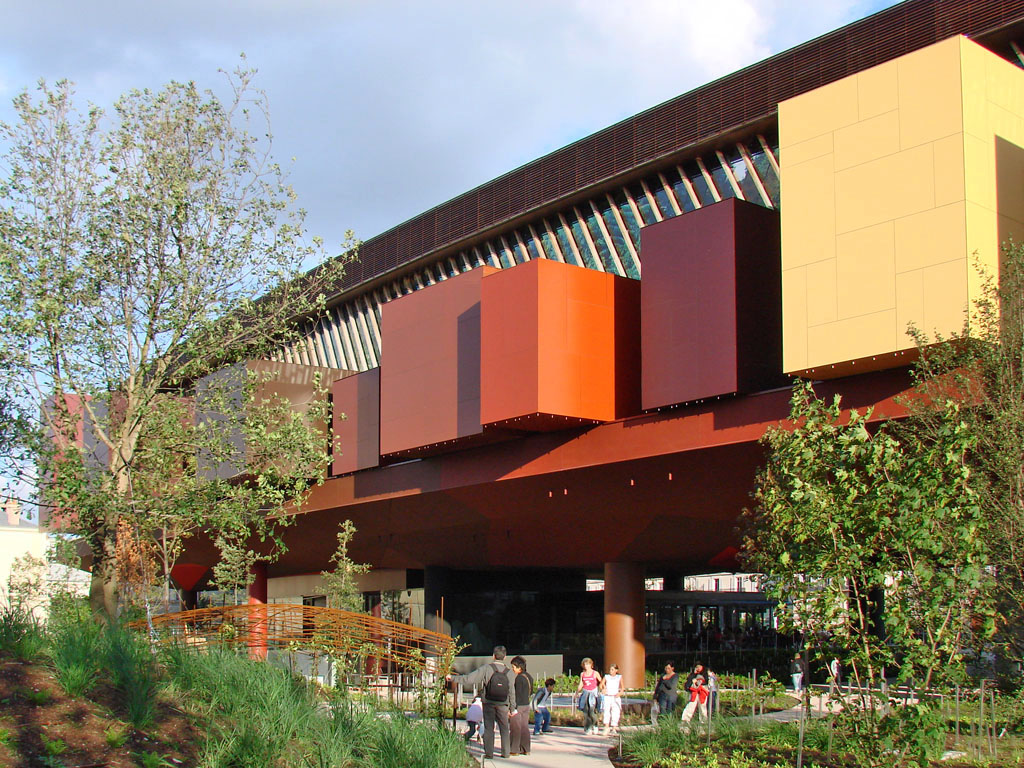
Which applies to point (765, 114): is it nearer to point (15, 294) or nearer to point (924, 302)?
point (924, 302)

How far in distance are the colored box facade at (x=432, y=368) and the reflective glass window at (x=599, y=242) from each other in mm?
4279

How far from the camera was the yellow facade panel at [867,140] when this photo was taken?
19484mm

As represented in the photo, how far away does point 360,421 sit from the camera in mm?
33312

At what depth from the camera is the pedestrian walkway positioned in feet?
45.6

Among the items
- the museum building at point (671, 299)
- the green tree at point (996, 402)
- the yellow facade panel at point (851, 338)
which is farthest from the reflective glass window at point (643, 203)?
the green tree at point (996, 402)

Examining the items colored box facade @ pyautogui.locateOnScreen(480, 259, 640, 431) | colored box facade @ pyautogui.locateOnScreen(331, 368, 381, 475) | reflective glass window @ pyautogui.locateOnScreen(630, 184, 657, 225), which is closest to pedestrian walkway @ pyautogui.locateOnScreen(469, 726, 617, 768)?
colored box facade @ pyautogui.locateOnScreen(480, 259, 640, 431)

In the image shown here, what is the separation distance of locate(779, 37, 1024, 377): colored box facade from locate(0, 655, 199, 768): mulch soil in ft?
45.9

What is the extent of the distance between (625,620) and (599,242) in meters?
Result: 11.9

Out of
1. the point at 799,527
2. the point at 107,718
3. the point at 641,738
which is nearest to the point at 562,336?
the point at 641,738

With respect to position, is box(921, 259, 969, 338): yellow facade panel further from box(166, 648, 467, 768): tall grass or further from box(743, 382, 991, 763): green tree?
box(166, 648, 467, 768): tall grass

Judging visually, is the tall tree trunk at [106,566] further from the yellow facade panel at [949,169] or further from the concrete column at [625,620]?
the concrete column at [625,620]

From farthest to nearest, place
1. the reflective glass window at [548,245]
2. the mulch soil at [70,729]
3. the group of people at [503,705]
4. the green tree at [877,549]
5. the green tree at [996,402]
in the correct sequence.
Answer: the reflective glass window at [548,245], the group of people at [503,705], the green tree at [996,402], the green tree at [877,549], the mulch soil at [70,729]

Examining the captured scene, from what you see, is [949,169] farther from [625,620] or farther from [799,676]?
[625,620]

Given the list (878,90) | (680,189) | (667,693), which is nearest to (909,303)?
(878,90)
